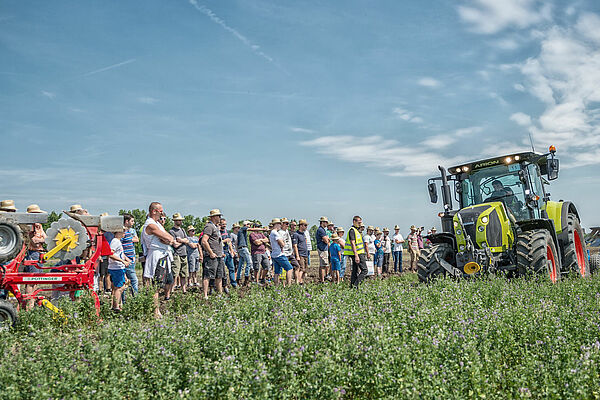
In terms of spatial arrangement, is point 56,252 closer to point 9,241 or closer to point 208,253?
point 9,241

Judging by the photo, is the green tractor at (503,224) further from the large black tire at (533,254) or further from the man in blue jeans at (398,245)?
the man in blue jeans at (398,245)

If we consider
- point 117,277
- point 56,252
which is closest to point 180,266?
point 117,277

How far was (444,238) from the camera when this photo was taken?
9.90m

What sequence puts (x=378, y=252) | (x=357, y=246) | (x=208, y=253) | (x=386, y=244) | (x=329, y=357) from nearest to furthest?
1. (x=329, y=357)
2. (x=208, y=253)
3. (x=357, y=246)
4. (x=378, y=252)
5. (x=386, y=244)

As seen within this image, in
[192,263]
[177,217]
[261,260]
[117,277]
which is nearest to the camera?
[117,277]

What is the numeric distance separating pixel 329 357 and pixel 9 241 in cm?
515

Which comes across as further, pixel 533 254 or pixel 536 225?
pixel 536 225

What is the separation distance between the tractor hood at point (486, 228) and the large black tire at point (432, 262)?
392mm

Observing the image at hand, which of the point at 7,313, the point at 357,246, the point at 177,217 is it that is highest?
the point at 177,217

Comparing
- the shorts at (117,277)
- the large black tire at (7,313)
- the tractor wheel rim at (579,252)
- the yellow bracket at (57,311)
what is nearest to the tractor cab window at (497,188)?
the tractor wheel rim at (579,252)

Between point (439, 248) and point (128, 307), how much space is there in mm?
5951

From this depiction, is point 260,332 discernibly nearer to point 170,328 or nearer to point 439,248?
point 170,328

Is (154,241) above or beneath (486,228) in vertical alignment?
above

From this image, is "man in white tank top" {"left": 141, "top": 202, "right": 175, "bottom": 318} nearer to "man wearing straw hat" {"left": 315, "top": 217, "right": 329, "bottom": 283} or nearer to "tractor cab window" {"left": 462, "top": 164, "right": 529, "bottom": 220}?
"man wearing straw hat" {"left": 315, "top": 217, "right": 329, "bottom": 283}
